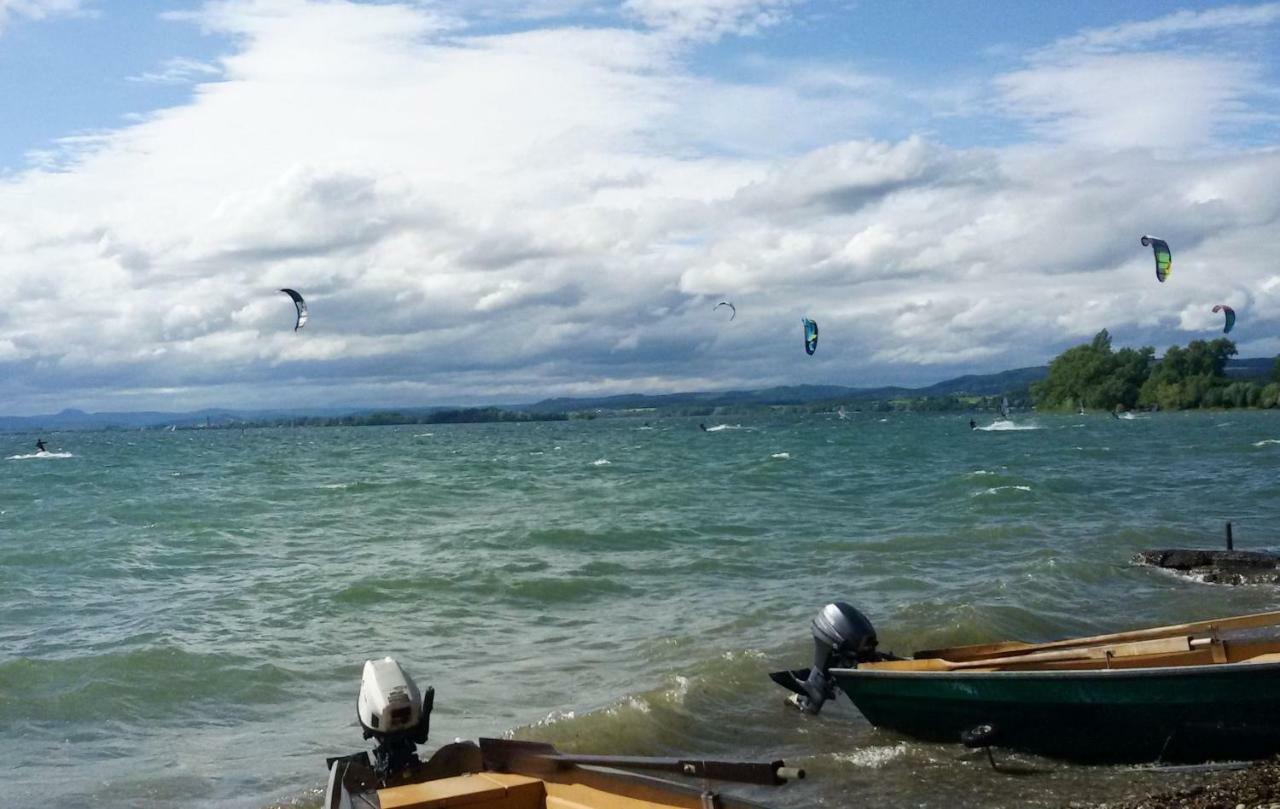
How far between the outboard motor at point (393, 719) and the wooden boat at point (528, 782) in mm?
153

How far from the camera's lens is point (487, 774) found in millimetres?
7250

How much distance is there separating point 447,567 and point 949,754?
42.4ft

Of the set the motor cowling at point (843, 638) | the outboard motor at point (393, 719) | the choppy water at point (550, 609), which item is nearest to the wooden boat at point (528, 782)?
the outboard motor at point (393, 719)

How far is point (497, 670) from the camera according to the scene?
1353 cm

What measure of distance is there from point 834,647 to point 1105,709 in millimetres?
2327

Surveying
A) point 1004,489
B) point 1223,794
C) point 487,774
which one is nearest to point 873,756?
point 1223,794

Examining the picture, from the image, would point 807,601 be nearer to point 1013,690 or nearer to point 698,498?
point 1013,690

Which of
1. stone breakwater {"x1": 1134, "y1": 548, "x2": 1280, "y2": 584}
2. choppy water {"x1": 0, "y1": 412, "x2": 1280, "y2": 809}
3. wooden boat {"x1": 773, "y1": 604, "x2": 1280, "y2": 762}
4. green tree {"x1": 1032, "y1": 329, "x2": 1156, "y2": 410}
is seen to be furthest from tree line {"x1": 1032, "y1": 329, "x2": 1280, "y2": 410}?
wooden boat {"x1": 773, "y1": 604, "x2": 1280, "y2": 762}

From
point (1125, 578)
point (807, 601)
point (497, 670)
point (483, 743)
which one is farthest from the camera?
point (1125, 578)

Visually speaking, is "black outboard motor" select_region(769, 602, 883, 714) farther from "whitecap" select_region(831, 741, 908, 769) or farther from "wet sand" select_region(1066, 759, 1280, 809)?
"wet sand" select_region(1066, 759, 1280, 809)

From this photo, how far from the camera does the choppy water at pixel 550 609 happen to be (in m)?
10.4

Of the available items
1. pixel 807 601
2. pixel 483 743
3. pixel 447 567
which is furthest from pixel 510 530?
pixel 483 743

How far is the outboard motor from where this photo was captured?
7516mm

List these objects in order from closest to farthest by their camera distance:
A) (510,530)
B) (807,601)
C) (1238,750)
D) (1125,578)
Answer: (1238,750) < (807,601) < (1125,578) < (510,530)
